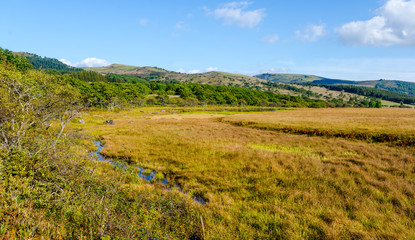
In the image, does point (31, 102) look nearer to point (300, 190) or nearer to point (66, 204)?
point (66, 204)

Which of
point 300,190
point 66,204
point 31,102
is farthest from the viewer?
point 31,102

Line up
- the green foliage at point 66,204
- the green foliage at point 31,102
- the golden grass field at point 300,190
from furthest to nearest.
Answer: the green foliage at point 31,102, the golden grass field at point 300,190, the green foliage at point 66,204

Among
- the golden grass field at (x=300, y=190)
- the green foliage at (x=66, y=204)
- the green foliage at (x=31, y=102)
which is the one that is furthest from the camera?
the green foliage at (x=31, y=102)

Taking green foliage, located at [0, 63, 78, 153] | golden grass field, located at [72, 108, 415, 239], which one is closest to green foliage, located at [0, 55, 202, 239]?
green foliage, located at [0, 63, 78, 153]

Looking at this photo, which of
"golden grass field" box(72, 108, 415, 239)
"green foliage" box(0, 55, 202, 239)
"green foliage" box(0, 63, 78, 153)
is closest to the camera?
"green foliage" box(0, 55, 202, 239)

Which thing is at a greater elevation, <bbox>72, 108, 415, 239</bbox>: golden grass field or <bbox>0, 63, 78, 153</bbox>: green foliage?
<bbox>0, 63, 78, 153</bbox>: green foliage

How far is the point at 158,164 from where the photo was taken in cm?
1588

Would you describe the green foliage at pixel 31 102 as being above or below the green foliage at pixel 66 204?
above

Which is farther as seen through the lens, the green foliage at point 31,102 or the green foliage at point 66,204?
the green foliage at point 31,102

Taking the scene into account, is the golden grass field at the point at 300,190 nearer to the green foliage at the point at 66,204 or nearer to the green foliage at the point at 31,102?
the green foliage at the point at 66,204

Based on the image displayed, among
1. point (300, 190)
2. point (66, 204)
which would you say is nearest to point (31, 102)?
point (66, 204)

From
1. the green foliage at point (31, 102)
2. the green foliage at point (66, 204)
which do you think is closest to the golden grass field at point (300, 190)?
the green foliage at point (66, 204)

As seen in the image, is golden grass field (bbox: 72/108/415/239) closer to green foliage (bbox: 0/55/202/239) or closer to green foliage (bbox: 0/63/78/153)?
green foliage (bbox: 0/55/202/239)

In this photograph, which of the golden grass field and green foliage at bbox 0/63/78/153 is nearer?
the golden grass field
